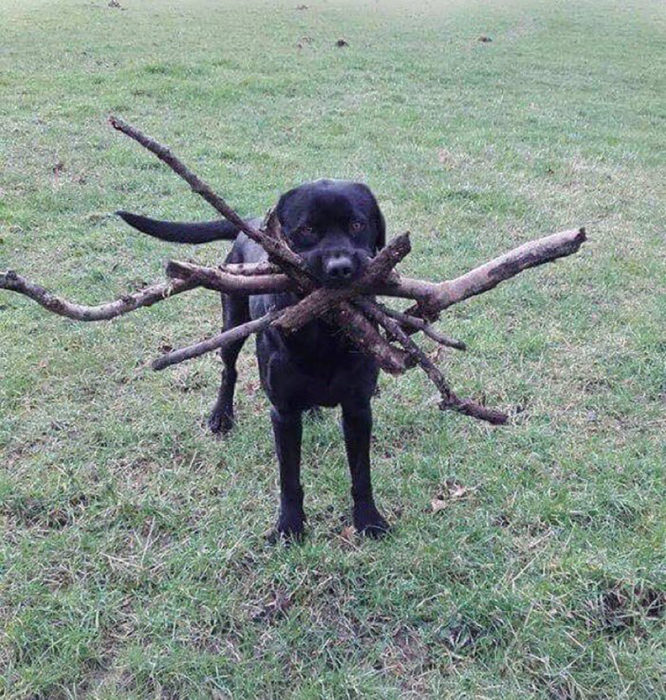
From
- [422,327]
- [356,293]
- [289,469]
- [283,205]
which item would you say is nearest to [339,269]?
[356,293]

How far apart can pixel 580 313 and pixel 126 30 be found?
16.1 m

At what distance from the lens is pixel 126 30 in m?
18.2

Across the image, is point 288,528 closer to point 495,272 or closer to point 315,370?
point 315,370

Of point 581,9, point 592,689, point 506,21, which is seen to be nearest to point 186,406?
point 592,689

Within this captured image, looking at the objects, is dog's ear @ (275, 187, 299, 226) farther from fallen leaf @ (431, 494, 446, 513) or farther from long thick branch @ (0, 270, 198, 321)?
fallen leaf @ (431, 494, 446, 513)

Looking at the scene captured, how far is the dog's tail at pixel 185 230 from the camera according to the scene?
3.55 m

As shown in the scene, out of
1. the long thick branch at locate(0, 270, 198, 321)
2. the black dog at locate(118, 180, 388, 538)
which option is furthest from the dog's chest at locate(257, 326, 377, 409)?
the long thick branch at locate(0, 270, 198, 321)

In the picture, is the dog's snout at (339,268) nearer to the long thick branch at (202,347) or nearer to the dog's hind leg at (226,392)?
the long thick branch at (202,347)

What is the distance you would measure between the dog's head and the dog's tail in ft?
2.24

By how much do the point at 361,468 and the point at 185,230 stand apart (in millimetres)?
1470

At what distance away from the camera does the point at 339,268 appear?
8.27 feet

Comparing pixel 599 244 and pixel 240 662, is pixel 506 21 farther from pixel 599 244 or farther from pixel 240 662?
pixel 240 662

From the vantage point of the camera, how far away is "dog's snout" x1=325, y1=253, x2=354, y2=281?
2.52 m

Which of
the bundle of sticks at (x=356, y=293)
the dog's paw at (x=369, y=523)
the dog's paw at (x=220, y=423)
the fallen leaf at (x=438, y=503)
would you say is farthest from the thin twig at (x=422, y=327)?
the dog's paw at (x=220, y=423)
